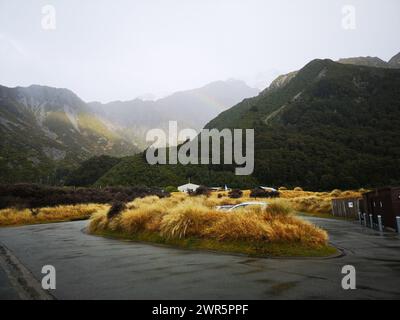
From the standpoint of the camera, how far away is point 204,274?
24.5 feet

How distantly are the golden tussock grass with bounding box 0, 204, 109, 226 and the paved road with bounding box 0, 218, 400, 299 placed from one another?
1796cm

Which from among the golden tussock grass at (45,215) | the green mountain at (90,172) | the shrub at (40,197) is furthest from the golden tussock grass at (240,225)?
the green mountain at (90,172)

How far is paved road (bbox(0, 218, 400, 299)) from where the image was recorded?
5.85 metres

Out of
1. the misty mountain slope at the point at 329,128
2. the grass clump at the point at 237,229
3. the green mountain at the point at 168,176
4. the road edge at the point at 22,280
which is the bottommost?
the road edge at the point at 22,280

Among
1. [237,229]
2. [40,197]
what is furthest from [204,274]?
[40,197]

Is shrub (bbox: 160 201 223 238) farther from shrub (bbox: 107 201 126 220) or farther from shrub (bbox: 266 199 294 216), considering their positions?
shrub (bbox: 107 201 126 220)

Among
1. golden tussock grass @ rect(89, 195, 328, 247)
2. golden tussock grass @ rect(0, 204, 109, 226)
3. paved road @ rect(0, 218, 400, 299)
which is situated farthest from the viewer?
golden tussock grass @ rect(0, 204, 109, 226)

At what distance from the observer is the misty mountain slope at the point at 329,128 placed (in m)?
91.1

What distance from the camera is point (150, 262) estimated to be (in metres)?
9.20

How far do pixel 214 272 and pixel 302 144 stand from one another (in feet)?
343

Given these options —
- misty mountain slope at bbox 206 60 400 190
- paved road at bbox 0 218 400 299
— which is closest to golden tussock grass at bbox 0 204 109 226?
paved road at bbox 0 218 400 299

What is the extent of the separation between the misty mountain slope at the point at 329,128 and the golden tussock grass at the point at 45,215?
65652 millimetres

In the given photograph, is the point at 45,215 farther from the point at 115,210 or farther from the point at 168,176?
the point at 168,176

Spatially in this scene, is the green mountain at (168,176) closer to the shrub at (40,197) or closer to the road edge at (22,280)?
the shrub at (40,197)
